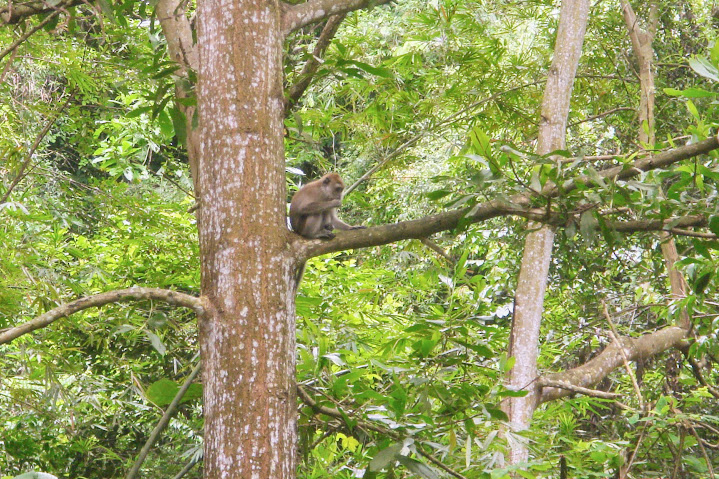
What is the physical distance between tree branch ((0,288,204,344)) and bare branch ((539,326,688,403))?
5.89 feet

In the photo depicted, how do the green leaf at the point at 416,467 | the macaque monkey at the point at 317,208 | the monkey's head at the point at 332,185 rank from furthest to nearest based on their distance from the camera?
the monkey's head at the point at 332,185, the macaque monkey at the point at 317,208, the green leaf at the point at 416,467

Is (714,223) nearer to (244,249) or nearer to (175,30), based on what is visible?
(244,249)

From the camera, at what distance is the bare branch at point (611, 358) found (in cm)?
321

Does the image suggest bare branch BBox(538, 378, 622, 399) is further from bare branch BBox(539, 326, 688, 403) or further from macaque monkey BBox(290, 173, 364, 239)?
macaque monkey BBox(290, 173, 364, 239)

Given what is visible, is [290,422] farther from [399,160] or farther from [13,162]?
[399,160]

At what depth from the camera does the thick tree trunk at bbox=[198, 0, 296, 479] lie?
5.88 ft

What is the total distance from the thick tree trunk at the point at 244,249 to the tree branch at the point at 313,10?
0.38ft

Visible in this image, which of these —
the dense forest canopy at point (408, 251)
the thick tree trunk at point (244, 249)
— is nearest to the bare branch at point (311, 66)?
the dense forest canopy at point (408, 251)

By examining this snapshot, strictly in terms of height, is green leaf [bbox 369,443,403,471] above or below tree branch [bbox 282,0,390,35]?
below

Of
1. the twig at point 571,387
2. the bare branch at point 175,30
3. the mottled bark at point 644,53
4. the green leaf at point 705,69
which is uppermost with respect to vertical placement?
the mottled bark at point 644,53

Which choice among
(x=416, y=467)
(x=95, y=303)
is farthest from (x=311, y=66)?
(x=416, y=467)

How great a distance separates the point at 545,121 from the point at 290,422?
2027 millimetres

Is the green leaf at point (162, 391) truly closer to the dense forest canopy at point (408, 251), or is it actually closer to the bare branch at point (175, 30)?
the dense forest canopy at point (408, 251)

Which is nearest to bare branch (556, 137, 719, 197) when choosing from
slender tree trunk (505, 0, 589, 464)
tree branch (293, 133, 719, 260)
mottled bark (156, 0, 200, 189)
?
tree branch (293, 133, 719, 260)
